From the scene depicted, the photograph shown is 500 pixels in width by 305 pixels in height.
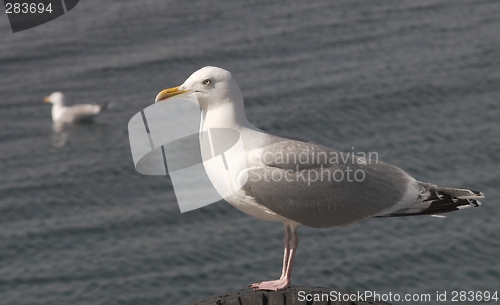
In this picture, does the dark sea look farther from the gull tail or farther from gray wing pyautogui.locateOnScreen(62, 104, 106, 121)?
the gull tail

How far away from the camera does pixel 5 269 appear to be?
3097 cm

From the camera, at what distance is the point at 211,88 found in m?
10.1

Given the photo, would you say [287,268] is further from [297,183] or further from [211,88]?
[211,88]

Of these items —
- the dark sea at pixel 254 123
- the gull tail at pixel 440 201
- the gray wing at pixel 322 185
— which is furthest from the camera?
the dark sea at pixel 254 123

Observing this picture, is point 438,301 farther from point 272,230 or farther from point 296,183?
point 296,183

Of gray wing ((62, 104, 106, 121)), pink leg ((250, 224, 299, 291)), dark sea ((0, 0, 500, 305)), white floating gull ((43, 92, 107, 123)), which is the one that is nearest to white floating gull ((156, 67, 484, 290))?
pink leg ((250, 224, 299, 291))

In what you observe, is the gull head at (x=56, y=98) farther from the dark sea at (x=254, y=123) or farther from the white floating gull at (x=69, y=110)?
the dark sea at (x=254, y=123)

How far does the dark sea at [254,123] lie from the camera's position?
29.8m

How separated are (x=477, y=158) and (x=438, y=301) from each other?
7426mm

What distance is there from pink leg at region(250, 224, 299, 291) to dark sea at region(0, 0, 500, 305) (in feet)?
58.6

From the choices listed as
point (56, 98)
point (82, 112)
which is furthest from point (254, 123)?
point (56, 98)

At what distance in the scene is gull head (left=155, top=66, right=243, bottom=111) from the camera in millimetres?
10008

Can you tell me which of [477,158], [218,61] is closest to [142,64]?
[218,61]

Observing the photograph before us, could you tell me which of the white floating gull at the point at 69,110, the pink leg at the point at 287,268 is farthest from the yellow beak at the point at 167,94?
the white floating gull at the point at 69,110
